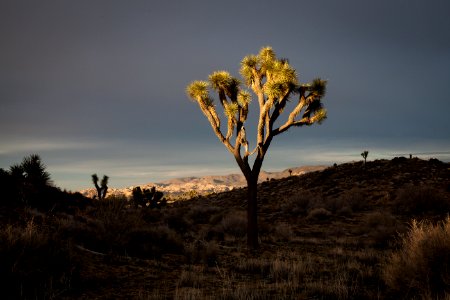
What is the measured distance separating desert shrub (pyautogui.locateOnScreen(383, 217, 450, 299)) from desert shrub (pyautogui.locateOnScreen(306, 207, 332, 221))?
1770cm

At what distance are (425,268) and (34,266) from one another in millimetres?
6033

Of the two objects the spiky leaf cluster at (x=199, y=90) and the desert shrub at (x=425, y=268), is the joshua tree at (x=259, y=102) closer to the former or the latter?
the spiky leaf cluster at (x=199, y=90)

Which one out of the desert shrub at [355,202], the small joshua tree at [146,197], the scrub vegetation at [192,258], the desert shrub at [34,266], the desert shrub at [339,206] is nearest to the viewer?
the desert shrub at [34,266]

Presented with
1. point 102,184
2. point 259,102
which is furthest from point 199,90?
point 102,184

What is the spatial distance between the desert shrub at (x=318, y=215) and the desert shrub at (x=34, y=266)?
62.0 ft

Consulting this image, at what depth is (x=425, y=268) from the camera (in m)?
5.90

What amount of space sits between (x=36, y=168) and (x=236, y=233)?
1205 cm

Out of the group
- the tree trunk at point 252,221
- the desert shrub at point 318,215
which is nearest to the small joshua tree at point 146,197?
the desert shrub at point 318,215

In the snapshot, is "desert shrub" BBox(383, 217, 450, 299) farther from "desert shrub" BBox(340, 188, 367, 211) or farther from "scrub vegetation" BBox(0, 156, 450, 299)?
"desert shrub" BBox(340, 188, 367, 211)

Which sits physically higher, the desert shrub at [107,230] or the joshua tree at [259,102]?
the joshua tree at [259,102]

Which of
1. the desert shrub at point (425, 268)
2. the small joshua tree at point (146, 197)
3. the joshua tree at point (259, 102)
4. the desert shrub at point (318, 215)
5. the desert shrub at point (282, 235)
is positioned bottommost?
the desert shrub at point (282, 235)

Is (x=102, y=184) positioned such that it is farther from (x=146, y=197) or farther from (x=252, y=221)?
(x=252, y=221)

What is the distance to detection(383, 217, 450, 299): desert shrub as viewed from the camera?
18.8 feet

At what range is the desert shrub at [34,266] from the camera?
540 cm
